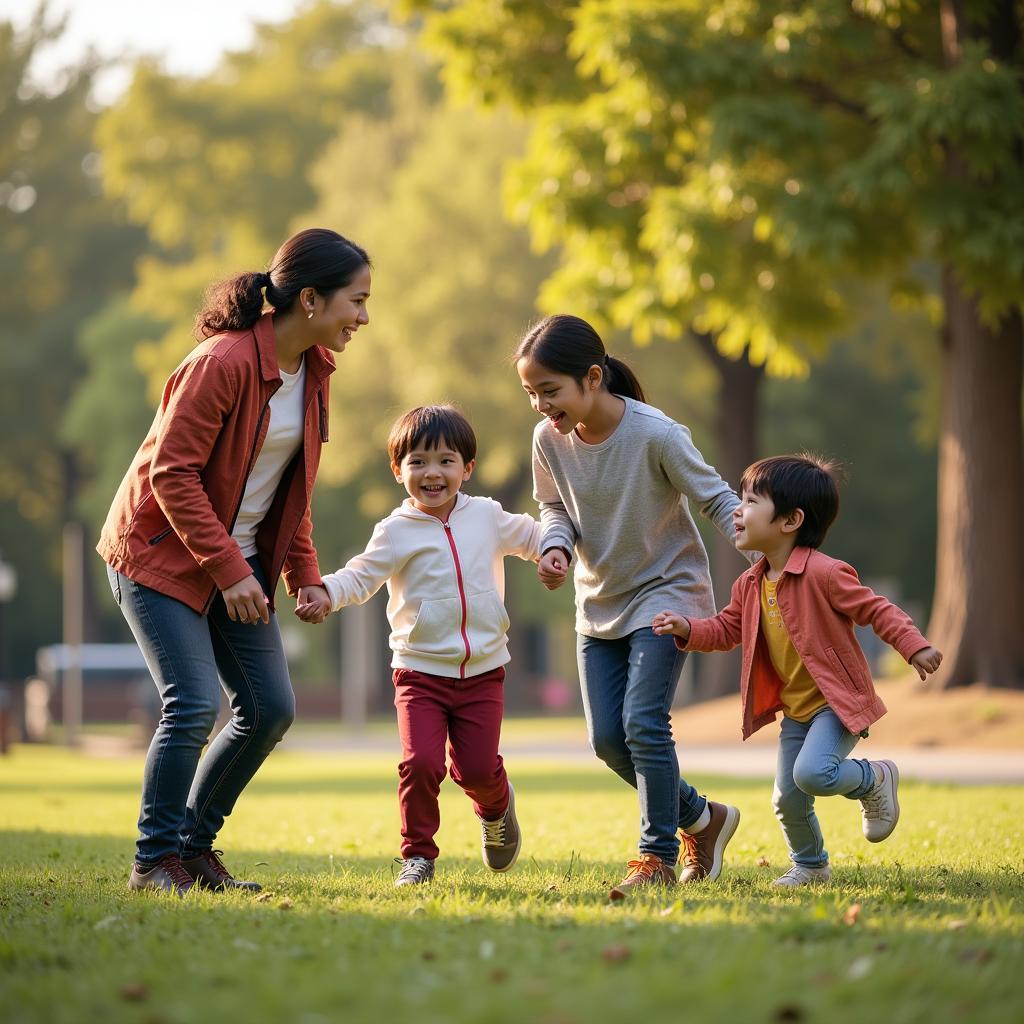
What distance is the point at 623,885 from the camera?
551 cm

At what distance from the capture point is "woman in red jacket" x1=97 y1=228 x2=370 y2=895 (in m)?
5.55

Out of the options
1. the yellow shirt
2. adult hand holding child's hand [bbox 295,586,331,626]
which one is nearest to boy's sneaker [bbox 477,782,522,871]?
adult hand holding child's hand [bbox 295,586,331,626]

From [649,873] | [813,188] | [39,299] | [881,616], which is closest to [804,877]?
[649,873]

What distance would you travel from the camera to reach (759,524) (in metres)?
5.79

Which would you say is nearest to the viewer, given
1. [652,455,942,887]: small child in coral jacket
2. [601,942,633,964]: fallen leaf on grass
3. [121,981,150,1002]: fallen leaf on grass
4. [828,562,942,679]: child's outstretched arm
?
[121,981,150,1002]: fallen leaf on grass

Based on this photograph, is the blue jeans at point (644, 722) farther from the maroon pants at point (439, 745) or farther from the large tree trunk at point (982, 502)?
the large tree trunk at point (982, 502)

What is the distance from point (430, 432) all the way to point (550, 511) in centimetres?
55

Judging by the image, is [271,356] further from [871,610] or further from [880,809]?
[880,809]

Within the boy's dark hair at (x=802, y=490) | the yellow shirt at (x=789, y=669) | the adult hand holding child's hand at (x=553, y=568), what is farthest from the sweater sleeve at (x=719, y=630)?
the adult hand holding child's hand at (x=553, y=568)

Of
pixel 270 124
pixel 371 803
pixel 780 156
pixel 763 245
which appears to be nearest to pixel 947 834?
pixel 371 803

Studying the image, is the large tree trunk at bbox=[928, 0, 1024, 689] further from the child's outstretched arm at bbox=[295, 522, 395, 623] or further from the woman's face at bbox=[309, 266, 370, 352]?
the woman's face at bbox=[309, 266, 370, 352]

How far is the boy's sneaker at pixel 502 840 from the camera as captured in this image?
6152 mm

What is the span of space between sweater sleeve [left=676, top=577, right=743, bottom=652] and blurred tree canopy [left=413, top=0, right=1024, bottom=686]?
889 cm

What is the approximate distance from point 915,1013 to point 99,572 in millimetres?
40339
